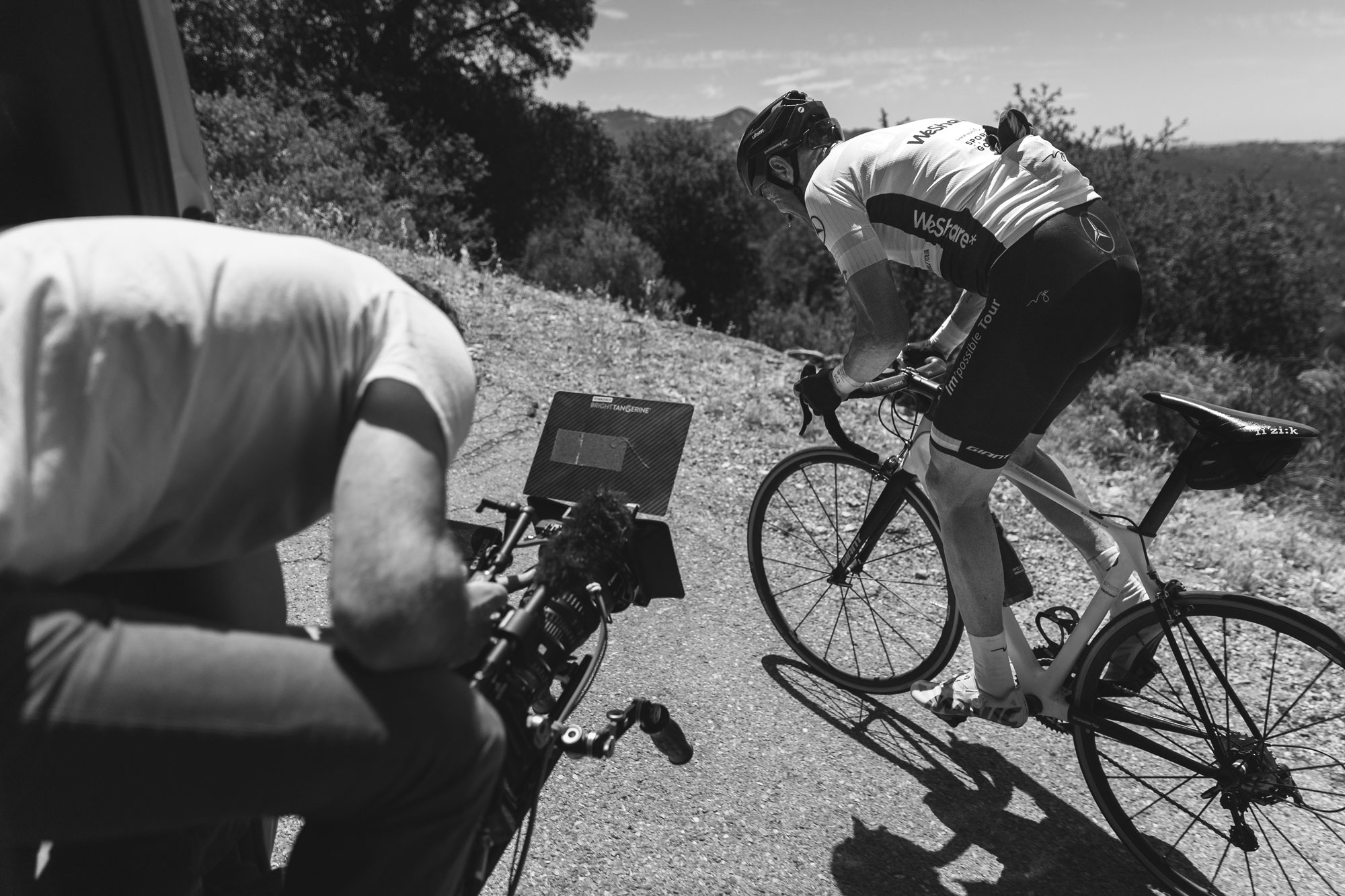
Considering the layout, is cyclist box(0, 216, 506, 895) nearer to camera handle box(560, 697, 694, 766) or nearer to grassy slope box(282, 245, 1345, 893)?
camera handle box(560, 697, 694, 766)

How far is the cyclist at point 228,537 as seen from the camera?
44.9 inches

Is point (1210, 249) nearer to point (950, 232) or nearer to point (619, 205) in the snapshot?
point (619, 205)

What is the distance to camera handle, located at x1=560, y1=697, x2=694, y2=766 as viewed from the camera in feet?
6.08

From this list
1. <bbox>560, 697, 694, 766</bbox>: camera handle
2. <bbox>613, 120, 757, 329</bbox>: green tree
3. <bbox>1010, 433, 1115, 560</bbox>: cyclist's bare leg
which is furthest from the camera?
<bbox>613, 120, 757, 329</bbox>: green tree

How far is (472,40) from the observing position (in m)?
28.0

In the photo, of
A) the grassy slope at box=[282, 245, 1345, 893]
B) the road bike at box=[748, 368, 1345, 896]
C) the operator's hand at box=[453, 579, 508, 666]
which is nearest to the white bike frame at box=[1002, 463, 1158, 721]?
the road bike at box=[748, 368, 1345, 896]

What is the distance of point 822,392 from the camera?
116 inches

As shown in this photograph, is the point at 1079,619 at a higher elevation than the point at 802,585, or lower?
higher

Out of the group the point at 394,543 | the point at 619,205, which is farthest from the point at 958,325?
the point at 619,205

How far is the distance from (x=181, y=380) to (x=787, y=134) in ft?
7.57

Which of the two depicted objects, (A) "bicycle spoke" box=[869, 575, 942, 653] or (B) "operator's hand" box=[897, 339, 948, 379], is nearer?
(B) "operator's hand" box=[897, 339, 948, 379]

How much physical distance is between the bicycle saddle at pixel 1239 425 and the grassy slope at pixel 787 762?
1.24 metres

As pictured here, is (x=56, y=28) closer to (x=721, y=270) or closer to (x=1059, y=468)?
(x=1059, y=468)

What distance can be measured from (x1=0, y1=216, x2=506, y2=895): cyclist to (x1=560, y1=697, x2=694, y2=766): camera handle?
458mm
